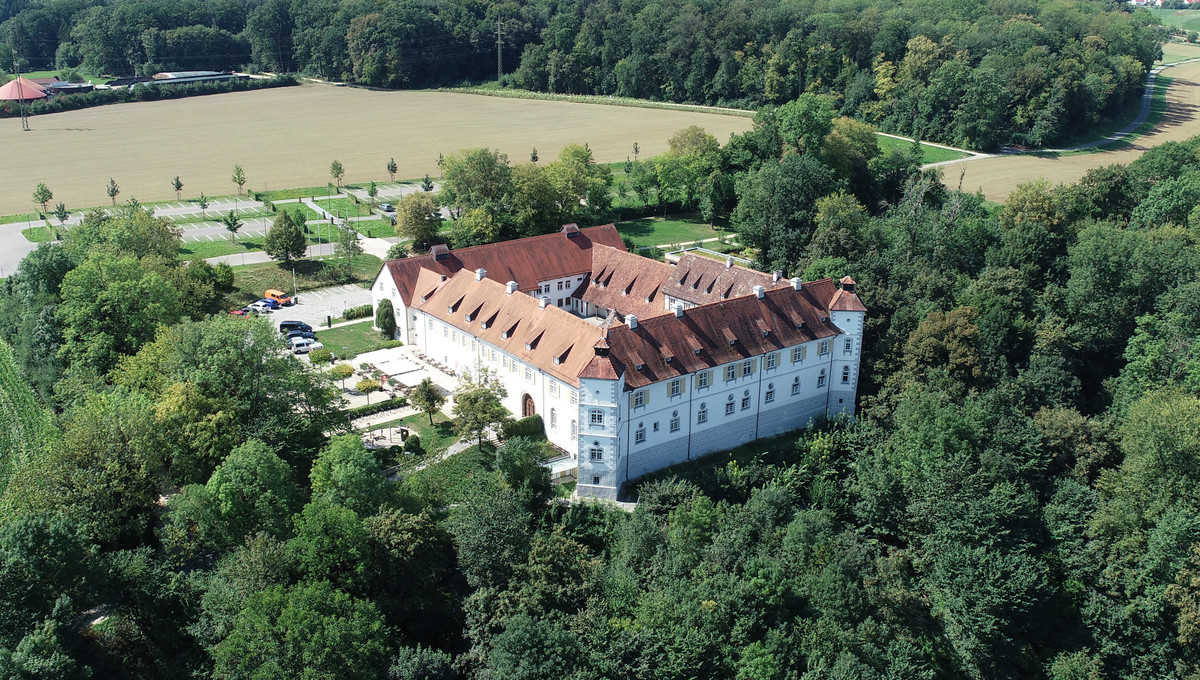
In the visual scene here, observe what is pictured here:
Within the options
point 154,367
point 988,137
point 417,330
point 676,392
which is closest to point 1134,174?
point 988,137

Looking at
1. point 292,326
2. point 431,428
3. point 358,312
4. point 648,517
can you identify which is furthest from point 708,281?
point 292,326

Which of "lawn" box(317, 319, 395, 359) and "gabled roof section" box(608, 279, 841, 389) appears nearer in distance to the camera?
"gabled roof section" box(608, 279, 841, 389)

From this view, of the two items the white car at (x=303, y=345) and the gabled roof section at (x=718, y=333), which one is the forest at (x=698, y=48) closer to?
the gabled roof section at (x=718, y=333)

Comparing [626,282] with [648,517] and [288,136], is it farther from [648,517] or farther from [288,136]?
[288,136]

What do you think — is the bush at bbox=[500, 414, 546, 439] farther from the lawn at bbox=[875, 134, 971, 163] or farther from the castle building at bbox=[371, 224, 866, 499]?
the lawn at bbox=[875, 134, 971, 163]

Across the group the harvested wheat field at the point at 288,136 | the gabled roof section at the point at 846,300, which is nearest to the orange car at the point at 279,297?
the harvested wheat field at the point at 288,136

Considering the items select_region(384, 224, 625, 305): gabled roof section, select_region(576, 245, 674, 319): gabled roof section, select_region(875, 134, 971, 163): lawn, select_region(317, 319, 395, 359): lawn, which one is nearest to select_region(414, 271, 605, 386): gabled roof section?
select_region(384, 224, 625, 305): gabled roof section

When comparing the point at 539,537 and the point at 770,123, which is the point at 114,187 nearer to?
the point at 770,123
